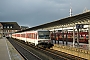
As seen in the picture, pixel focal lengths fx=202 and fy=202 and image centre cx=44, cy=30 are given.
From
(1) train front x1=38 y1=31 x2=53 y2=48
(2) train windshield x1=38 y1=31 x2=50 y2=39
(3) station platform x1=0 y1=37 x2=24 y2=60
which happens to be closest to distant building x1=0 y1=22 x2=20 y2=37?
(2) train windshield x1=38 y1=31 x2=50 y2=39

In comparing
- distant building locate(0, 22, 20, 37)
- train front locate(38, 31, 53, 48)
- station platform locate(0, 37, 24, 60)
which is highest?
distant building locate(0, 22, 20, 37)

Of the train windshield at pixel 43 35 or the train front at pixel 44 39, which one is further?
the train windshield at pixel 43 35

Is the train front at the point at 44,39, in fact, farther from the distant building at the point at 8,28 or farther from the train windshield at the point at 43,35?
the distant building at the point at 8,28

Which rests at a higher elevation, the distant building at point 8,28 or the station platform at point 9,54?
the distant building at point 8,28

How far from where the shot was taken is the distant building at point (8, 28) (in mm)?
145375

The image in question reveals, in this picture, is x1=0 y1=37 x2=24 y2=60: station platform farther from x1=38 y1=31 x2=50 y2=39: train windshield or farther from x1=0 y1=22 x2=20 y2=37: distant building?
x1=0 y1=22 x2=20 y2=37: distant building

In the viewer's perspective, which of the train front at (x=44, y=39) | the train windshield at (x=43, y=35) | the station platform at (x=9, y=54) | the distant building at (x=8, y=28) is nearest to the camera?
the station platform at (x=9, y=54)

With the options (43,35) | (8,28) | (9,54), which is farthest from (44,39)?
(8,28)

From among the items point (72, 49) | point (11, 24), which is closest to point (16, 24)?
point (11, 24)

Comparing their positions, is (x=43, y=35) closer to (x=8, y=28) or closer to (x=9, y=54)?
(x=9, y=54)

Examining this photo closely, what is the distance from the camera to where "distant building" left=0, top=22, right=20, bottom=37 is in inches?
5723

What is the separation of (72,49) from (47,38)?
291 inches

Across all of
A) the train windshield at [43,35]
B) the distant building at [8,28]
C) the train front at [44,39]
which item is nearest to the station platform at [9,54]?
the train front at [44,39]

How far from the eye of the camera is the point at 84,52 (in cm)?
2088
